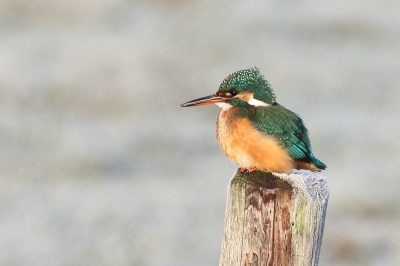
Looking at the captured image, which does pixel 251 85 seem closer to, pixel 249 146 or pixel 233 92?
pixel 233 92

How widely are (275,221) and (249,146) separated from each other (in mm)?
1035

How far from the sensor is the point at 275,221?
12.1 feet

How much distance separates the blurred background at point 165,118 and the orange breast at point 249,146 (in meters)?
3.46

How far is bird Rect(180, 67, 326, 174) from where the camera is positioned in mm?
4559

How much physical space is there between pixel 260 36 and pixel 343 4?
8.44 ft

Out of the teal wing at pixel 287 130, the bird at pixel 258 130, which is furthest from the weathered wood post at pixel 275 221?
the teal wing at pixel 287 130

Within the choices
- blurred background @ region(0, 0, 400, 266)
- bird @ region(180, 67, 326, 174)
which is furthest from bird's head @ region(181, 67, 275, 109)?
blurred background @ region(0, 0, 400, 266)

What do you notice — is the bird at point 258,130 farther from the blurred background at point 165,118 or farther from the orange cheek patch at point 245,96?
the blurred background at point 165,118

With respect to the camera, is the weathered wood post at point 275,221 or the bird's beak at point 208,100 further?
the bird's beak at point 208,100

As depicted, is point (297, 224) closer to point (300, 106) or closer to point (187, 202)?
point (187, 202)

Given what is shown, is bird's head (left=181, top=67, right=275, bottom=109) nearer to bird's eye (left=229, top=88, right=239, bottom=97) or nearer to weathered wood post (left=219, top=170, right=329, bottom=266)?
bird's eye (left=229, top=88, right=239, bottom=97)

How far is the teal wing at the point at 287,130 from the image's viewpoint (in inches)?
182

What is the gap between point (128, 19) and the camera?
15.4m

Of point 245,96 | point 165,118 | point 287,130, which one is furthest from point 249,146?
point 165,118
